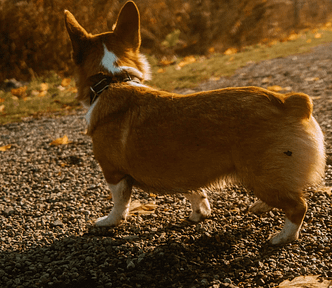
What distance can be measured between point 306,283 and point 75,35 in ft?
8.12

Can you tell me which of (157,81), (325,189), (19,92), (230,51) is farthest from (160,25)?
(325,189)

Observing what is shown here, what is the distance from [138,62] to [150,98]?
59 centimetres

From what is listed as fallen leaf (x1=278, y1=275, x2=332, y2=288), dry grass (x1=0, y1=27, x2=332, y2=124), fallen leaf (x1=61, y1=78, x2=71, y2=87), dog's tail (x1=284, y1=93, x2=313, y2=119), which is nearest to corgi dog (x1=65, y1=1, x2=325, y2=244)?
dog's tail (x1=284, y1=93, x2=313, y2=119)

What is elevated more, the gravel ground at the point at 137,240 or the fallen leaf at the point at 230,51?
the gravel ground at the point at 137,240

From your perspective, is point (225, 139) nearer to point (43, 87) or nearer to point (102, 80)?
point (102, 80)

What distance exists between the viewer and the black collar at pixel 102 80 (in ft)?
9.04

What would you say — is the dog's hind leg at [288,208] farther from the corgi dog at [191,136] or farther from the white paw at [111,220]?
the white paw at [111,220]

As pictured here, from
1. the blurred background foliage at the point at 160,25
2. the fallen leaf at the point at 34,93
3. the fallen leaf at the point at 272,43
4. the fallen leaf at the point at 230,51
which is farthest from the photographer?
the fallen leaf at the point at 272,43

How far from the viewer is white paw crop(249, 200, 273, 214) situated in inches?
112

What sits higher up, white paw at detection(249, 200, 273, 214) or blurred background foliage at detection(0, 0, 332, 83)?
blurred background foliage at detection(0, 0, 332, 83)

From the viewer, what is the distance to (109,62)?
110 inches

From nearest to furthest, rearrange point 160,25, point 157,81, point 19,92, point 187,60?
point 19,92, point 157,81, point 187,60, point 160,25

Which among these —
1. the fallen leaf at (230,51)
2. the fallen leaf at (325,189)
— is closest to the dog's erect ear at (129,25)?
the fallen leaf at (325,189)

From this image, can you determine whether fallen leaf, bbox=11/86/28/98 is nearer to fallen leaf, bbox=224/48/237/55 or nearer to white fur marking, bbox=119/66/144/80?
white fur marking, bbox=119/66/144/80
